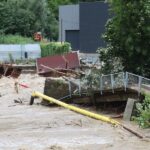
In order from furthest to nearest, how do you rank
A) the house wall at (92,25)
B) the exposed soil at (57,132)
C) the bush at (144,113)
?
the house wall at (92,25) → the bush at (144,113) → the exposed soil at (57,132)

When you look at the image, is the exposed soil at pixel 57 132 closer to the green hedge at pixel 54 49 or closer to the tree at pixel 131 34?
the tree at pixel 131 34

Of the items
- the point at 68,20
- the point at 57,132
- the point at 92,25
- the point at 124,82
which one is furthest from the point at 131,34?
the point at 68,20

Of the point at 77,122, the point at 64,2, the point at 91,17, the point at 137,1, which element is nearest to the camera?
Answer: the point at 77,122

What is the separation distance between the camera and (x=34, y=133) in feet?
64.7

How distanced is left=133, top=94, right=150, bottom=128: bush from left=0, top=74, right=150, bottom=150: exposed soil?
0.30 meters

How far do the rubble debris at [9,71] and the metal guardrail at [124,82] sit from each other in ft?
68.5

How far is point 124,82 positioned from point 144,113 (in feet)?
15.0

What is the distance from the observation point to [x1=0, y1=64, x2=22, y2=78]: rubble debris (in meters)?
45.5

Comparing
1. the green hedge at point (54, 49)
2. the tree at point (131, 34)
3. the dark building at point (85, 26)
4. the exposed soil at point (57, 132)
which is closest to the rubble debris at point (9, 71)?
the green hedge at point (54, 49)

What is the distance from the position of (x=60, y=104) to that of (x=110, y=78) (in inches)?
116

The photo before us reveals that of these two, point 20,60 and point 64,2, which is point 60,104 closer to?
point 20,60

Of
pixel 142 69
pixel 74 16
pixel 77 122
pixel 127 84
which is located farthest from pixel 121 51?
pixel 74 16

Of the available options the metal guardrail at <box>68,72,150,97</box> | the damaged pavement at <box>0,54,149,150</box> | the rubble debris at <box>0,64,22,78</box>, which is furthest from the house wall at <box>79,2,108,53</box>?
the metal guardrail at <box>68,72,150,97</box>

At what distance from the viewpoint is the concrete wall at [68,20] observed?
78.5m
